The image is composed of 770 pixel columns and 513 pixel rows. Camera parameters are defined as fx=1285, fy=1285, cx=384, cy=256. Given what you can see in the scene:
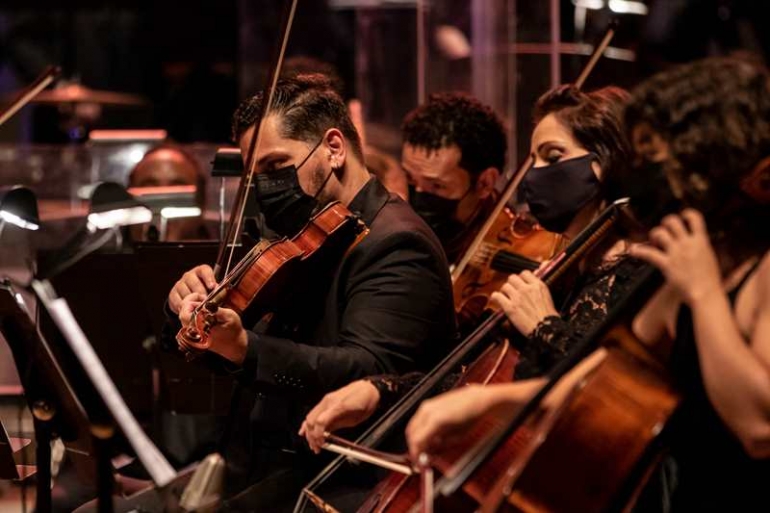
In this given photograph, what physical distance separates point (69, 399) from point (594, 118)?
1.36 m

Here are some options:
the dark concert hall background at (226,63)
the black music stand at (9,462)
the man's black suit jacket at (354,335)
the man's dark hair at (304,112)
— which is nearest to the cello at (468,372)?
the man's black suit jacket at (354,335)

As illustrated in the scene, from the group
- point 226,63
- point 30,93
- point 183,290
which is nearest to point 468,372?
point 183,290

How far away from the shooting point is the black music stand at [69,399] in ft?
7.07

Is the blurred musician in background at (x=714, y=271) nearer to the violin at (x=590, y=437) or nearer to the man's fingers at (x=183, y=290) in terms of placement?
the violin at (x=590, y=437)

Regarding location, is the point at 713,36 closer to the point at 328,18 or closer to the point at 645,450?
the point at 328,18

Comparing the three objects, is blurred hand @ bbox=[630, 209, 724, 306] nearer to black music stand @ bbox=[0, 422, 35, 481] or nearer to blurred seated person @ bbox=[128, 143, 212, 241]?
black music stand @ bbox=[0, 422, 35, 481]

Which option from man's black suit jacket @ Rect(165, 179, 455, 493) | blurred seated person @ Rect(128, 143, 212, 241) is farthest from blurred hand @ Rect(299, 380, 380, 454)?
blurred seated person @ Rect(128, 143, 212, 241)

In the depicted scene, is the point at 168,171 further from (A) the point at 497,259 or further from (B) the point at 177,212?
(A) the point at 497,259

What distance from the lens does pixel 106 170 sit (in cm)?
662

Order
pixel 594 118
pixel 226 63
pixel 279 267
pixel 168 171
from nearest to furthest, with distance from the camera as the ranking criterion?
pixel 279 267
pixel 594 118
pixel 168 171
pixel 226 63

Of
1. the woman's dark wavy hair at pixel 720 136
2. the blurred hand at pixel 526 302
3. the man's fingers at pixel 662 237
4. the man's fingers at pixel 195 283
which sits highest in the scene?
the woman's dark wavy hair at pixel 720 136

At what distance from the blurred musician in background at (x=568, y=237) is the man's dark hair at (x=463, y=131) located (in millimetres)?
908

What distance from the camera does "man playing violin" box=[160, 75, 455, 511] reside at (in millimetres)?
2814

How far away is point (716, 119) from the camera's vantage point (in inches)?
77.5
